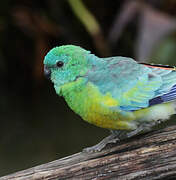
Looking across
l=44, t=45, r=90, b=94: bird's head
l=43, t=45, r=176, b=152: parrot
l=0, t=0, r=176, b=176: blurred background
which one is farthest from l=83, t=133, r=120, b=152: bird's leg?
l=0, t=0, r=176, b=176: blurred background

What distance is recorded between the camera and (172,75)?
10.5ft

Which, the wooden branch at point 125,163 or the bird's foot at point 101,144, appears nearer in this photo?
the wooden branch at point 125,163

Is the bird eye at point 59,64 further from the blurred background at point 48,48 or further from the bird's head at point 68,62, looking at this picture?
the blurred background at point 48,48

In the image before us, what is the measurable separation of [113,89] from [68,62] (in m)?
0.35

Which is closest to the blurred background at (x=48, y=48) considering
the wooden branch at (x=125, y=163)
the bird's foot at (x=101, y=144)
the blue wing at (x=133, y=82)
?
the blue wing at (x=133, y=82)

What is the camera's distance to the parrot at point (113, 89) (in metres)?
3.05

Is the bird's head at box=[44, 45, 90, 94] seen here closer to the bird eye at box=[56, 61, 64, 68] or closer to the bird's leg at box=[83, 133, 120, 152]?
the bird eye at box=[56, 61, 64, 68]

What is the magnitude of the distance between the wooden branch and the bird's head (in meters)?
0.51

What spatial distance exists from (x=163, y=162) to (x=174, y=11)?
129 inches

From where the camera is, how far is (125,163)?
2.92 m

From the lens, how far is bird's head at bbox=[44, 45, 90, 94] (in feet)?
10.4

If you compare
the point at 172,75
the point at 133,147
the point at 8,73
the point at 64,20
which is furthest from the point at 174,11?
the point at 133,147

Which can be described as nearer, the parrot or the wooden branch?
the wooden branch

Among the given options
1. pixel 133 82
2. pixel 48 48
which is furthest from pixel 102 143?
pixel 48 48
